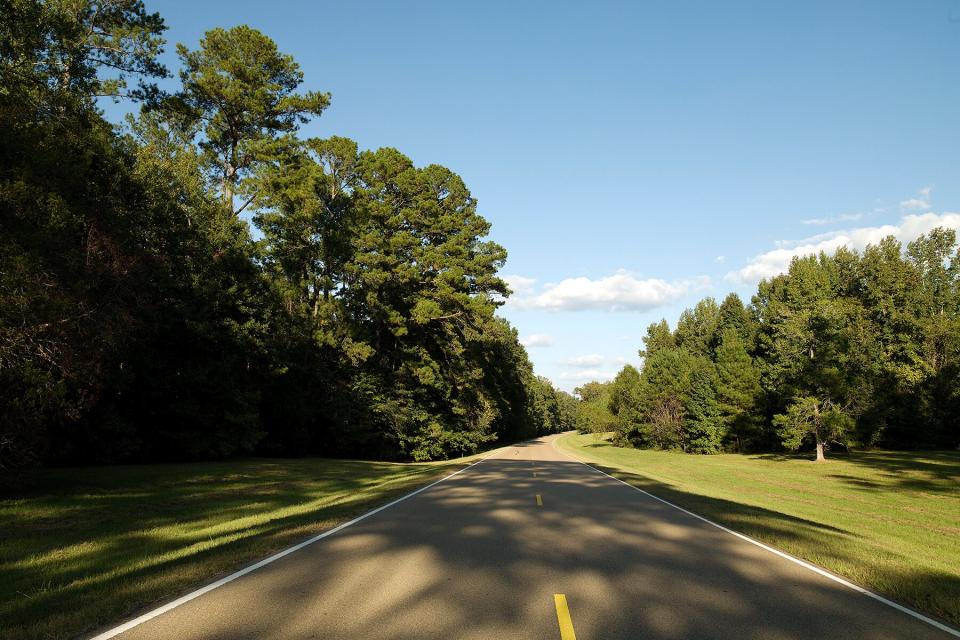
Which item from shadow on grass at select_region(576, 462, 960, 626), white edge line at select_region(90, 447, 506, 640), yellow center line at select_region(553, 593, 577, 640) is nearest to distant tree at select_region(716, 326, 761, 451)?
shadow on grass at select_region(576, 462, 960, 626)

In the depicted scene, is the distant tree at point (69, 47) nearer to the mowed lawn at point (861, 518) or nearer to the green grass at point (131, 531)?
the green grass at point (131, 531)

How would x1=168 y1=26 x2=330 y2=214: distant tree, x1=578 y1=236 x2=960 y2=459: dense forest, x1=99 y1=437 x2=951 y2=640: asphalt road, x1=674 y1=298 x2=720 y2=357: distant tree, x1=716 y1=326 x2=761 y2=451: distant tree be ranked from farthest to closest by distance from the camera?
1. x1=674 y1=298 x2=720 y2=357: distant tree
2. x1=716 y1=326 x2=761 y2=451: distant tree
3. x1=578 y1=236 x2=960 y2=459: dense forest
4. x1=168 y1=26 x2=330 y2=214: distant tree
5. x1=99 y1=437 x2=951 y2=640: asphalt road

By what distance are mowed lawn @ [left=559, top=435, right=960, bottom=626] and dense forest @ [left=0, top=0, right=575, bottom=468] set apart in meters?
15.7

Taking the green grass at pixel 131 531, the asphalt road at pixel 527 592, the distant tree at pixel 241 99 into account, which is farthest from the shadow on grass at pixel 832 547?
the distant tree at pixel 241 99

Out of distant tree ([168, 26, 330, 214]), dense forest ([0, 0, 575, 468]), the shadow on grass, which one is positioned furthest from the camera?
distant tree ([168, 26, 330, 214])

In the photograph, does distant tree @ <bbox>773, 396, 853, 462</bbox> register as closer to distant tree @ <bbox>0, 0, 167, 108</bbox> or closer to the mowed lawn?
the mowed lawn

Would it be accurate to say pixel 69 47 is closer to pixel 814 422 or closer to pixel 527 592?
pixel 527 592

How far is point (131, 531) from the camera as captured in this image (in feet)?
33.2

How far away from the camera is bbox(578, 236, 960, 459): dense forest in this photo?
40.4 m

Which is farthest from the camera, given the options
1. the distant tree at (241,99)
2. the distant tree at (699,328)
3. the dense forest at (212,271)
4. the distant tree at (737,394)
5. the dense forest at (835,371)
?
the distant tree at (699,328)

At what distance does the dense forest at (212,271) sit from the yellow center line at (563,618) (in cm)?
1270

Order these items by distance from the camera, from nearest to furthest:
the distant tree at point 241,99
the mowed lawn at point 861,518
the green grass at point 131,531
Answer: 1. the green grass at point 131,531
2. the mowed lawn at point 861,518
3. the distant tree at point 241,99

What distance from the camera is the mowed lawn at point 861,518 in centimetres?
677

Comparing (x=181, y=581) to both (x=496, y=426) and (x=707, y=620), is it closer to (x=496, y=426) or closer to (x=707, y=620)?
(x=707, y=620)
